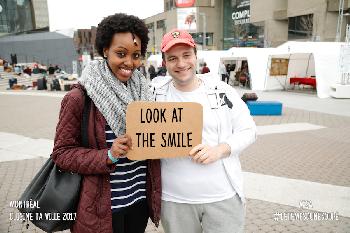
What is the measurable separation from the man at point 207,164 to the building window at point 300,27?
149 feet

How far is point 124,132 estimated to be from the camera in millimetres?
1848

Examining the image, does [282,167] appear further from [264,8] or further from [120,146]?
[264,8]

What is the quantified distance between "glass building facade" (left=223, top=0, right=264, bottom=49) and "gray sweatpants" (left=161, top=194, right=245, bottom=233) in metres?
53.0

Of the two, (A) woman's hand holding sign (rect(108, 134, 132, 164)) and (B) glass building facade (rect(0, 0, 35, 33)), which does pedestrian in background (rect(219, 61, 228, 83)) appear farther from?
(B) glass building facade (rect(0, 0, 35, 33))

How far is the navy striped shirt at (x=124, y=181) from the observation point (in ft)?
6.07

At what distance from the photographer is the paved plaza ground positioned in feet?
12.3

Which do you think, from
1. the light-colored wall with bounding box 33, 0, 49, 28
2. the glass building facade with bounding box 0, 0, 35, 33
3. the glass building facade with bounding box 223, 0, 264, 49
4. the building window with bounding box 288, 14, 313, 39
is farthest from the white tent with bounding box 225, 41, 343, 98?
the light-colored wall with bounding box 33, 0, 49, 28

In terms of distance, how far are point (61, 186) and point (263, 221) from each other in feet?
8.84

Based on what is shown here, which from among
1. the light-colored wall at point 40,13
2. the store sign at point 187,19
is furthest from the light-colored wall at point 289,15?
the light-colored wall at point 40,13

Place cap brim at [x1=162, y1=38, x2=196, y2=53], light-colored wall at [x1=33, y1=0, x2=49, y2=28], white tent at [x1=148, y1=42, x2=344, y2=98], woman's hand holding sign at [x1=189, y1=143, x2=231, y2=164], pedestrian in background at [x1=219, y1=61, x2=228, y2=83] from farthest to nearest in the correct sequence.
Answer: light-colored wall at [x1=33, y1=0, x2=49, y2=28]
pedestrian in background at [x1=219, y1=61, x2=228, y2=83]
white tent at [x1=148, y1=42, x2=344, y2=98]
cap brim at [x1=162, y1=38, x2=196, y2=53]
woman's hand holding sign at [x1=189, y1=143, x2=231, y2=164]

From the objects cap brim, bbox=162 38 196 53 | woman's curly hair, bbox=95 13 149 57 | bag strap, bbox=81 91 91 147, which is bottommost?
bag strap, bbox=81 91 91 147

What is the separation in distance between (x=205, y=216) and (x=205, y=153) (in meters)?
0.49

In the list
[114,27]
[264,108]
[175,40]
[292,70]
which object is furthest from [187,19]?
[114,27]

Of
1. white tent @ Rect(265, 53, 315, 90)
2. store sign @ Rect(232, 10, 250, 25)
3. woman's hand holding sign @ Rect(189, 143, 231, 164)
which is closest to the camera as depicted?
woman's hand holding sign @ Rect(189, 143, 231, 164)
